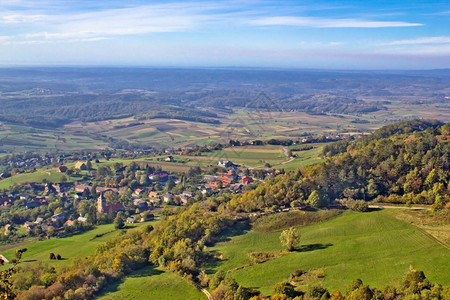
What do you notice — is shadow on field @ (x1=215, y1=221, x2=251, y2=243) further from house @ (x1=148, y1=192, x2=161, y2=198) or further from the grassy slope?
house @ (x1=148, y1=192, x2=161, y2=198)

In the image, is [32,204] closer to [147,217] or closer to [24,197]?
[24,197]

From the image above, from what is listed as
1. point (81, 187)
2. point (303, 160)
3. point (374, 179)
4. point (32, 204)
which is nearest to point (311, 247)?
point (374, 179)

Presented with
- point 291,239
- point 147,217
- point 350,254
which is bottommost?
point 147,217

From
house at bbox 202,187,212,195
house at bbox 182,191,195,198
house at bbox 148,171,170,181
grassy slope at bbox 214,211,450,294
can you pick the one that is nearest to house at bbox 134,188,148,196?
house at bbox 148,171,170,181

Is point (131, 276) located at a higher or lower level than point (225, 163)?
higher

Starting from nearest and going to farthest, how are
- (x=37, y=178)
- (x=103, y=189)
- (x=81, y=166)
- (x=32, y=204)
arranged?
(x=32, y=204)
(x=103, y=189)
(x=37, y=178)
(x=81, y=166)

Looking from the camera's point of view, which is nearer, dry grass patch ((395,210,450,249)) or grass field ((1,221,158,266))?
dry grass patch ((395,210,450,249))

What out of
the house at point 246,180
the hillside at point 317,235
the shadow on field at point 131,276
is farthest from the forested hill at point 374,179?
the house at point 246,180

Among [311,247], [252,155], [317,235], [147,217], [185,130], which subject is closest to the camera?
[311,247]

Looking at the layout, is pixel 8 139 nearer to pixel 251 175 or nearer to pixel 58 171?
pixel 58 171
